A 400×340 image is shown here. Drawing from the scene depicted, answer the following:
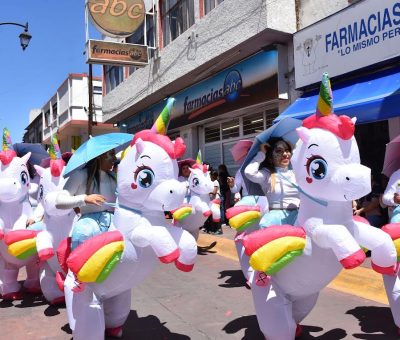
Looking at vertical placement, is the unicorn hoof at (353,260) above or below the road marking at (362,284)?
above

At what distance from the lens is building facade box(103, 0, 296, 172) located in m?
9.96

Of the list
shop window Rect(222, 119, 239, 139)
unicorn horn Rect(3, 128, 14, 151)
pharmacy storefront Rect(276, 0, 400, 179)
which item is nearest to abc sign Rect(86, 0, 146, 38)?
shop window Rect(222, 119, 239, 139)

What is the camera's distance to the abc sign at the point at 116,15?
506 inches

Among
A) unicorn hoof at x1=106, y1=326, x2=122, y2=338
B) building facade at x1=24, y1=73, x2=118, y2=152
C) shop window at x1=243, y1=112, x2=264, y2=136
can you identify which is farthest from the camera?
building facade at x1=24, y1=73, x2=118, y2=152

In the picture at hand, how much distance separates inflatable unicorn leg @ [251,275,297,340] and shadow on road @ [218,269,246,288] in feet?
8.35

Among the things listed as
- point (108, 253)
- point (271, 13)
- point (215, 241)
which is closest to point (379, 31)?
point (271, 13)

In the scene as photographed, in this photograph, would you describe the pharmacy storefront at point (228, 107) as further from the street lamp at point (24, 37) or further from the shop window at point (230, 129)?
the street lamp at point (24, 37)

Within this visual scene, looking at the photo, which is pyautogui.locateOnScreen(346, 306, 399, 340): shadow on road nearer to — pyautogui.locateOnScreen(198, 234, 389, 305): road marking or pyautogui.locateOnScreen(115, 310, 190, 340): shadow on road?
pyautogui.locateOnScreen(198, 234, 389, 305): road marking

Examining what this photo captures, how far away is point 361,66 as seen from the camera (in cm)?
777


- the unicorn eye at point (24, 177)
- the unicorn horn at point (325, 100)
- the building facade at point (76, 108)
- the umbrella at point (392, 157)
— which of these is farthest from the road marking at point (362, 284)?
the building facade at point (76, 108)

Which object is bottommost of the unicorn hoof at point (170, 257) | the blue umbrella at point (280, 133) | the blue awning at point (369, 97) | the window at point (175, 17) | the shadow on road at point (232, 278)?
the shadow on road at point (232, 278)

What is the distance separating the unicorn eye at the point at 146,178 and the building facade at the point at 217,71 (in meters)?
6.99

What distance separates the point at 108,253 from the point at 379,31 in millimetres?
6264

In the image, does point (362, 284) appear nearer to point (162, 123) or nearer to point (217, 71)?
point (162, 123)
